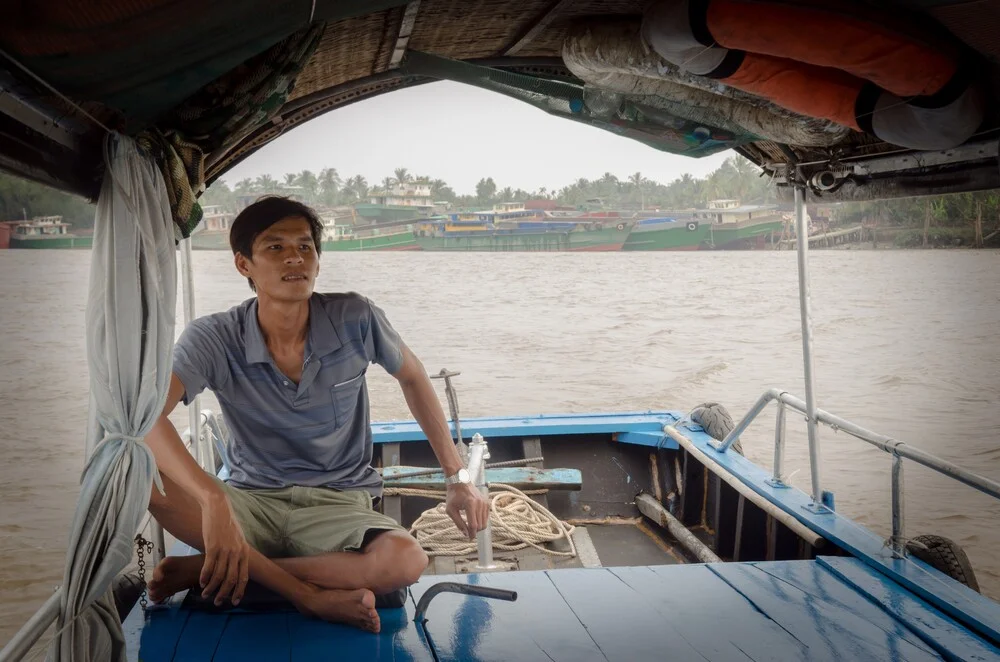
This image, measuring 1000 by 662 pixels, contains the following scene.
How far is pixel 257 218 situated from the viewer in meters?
2.33

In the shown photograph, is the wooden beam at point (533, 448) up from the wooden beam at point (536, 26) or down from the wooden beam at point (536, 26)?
down

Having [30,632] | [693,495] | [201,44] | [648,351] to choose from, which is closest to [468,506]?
[30,632]

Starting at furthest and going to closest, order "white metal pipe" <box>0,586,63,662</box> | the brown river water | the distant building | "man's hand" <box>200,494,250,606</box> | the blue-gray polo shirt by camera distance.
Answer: the distant building < the brown river water < the blue-gray polo shirt < "man's hand" <box>200,494,250,606</box> < "white metal pipe" <box>0,586,63,662</box>

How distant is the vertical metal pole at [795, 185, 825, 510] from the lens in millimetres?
2928

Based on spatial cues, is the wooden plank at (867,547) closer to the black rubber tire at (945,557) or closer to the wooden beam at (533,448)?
the black rubber tire at (945,557)

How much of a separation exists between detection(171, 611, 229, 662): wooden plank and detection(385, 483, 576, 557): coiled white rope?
4.63 ft

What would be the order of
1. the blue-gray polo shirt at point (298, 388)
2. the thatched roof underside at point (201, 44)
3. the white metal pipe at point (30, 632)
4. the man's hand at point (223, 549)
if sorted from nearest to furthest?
1. the thatched roof underside at point (201, 44)
2. the white metal pipe at point (30, 632)
3. the man's hand at point (223, 549)
4. the blue-gray polo shirt at point (298, 388)

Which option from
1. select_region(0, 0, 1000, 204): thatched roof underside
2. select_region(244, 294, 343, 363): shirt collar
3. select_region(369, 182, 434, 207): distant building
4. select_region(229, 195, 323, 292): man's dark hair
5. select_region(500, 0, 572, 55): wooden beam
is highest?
select_region(369, 182, 434, 207): distant building

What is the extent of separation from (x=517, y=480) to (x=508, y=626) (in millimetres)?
1799

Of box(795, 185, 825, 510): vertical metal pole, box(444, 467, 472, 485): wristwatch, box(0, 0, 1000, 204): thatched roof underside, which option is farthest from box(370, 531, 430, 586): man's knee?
box(795, 185, 825, 510): vertical metal pole

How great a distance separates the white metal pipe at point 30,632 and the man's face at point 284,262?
976 mm

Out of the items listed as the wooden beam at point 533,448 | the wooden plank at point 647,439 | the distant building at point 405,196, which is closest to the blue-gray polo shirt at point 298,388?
the wooden beam at point 533,448

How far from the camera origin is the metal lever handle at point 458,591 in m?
2.06

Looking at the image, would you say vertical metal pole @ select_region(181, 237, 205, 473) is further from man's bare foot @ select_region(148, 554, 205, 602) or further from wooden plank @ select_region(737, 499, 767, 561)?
wooden plank @ select_region(737, 499, 767, 561)
